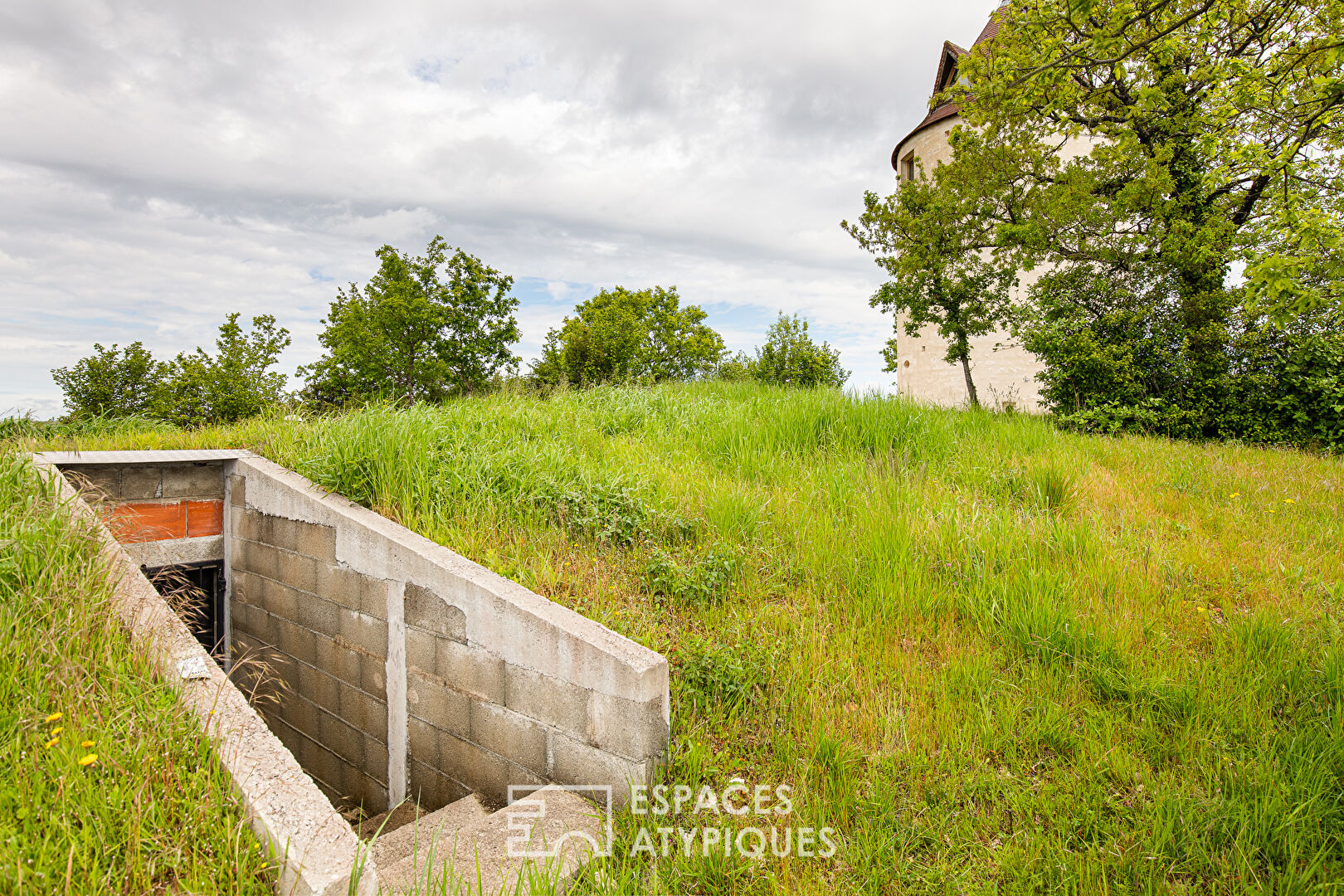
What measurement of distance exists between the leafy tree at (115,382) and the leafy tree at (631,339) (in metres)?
16.0

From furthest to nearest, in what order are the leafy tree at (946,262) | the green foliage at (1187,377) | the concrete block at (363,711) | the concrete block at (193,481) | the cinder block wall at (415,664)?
the leafy tree at (946,262)
the green foliage at (1187,377)
the concrete block at (193,481)
the concrete block at (363,711)
the cinder block wall at (415,664)

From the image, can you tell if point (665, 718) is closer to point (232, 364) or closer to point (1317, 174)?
point (1317, 174)

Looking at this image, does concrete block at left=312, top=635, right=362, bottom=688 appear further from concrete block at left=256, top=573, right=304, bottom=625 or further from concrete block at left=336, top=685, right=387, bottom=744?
concrete block at left=256, top=573, right=304, bottom=625

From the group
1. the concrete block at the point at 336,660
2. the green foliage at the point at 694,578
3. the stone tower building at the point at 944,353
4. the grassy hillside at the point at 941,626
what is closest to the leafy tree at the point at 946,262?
the stone tower building at the point at 944,353

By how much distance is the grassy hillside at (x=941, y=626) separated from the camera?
2492 mm

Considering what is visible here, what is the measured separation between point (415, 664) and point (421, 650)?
0.14 meters

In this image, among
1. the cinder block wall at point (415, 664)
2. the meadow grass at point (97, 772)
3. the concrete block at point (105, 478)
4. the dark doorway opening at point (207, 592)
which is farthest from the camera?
the dark doorway opening at point (207, 592)

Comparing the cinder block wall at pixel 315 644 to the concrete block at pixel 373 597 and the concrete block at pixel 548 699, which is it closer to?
the concrete block at pixel 373 597

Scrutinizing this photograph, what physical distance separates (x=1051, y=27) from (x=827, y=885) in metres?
8.87

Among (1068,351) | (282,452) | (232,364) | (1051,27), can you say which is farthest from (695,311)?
(282,452)

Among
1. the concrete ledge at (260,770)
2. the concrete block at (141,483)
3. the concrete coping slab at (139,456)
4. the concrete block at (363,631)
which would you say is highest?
the concrete coping slab at (139,456)

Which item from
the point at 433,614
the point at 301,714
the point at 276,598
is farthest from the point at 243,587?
the point at 433,614

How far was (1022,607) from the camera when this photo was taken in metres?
3.73

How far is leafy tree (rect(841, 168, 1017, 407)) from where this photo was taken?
1377 cm
